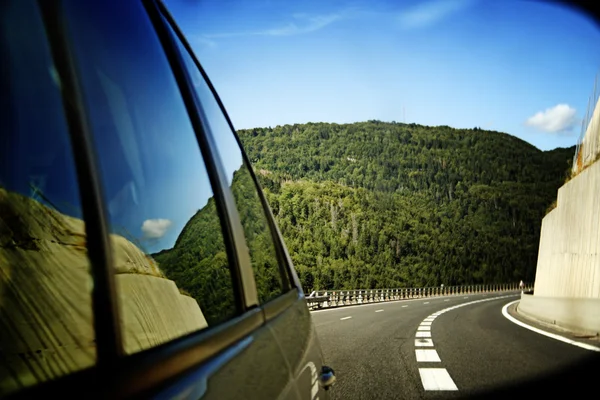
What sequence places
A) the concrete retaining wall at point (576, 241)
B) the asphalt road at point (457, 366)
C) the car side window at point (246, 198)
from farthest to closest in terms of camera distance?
the concrete retaining wall at point (576, 241), the asphalt road at point (457, 366), the car side window at point (246, 198)

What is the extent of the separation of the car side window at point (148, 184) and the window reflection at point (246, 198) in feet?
1.38

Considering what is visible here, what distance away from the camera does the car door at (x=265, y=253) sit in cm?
239

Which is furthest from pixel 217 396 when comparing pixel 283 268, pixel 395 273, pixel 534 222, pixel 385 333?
pixel 534 222

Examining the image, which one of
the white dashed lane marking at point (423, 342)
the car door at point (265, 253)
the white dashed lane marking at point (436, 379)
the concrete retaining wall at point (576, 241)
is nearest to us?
the car door at point (265, 253)

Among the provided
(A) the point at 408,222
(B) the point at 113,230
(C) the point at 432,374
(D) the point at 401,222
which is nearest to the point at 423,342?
(C) the point at 432,374

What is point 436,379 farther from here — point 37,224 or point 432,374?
point 37,224

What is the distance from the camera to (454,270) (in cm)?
16162

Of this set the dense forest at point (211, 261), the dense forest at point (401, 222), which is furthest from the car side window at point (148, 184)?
the dense forest at point (401, 222)

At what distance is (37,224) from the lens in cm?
100

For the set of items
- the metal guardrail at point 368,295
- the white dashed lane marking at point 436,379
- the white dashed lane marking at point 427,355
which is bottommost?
the metal guardrail at point 368,295

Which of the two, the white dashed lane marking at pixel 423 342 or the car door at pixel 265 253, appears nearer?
the car door at pixel 265 253

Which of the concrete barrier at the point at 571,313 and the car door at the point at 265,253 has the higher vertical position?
the car door at the point at 265,253

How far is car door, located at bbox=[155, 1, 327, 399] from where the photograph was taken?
7.84 feet

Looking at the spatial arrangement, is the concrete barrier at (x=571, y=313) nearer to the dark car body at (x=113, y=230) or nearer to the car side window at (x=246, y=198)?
the car side window at (x=246, y=198)
